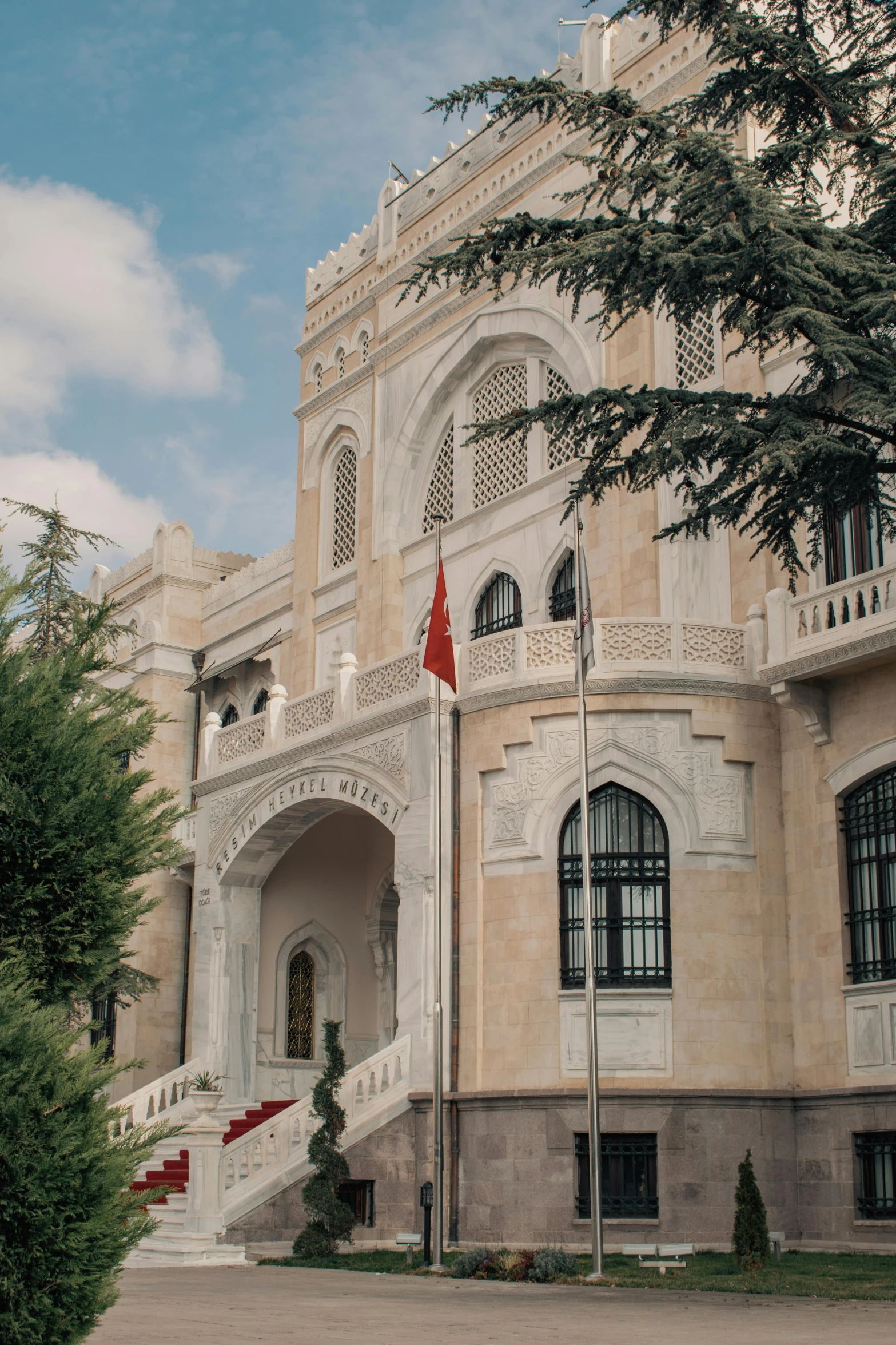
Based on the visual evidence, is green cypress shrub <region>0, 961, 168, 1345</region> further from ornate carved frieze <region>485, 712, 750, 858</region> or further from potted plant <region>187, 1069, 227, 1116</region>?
ornate carved frieze <region>485, 712, 750, 858</region>

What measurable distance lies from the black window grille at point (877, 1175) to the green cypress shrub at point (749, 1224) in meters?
2.98

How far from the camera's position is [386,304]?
97.3 feet

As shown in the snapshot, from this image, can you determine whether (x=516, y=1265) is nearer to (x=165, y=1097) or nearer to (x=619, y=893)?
(x=619, y=893)

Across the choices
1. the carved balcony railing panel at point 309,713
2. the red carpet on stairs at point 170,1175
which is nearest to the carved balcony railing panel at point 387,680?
the carved balcony railing panel at point 309,713

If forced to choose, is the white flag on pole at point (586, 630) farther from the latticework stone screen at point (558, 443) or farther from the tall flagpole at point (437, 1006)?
the latticework stone screen at point (558, 443)

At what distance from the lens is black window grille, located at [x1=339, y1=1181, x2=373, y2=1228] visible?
19.3m

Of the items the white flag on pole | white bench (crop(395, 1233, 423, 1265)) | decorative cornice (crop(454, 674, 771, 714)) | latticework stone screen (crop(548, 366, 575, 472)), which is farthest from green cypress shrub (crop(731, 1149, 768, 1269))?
latticework stone screen (crop(548, 366, 575, 472))

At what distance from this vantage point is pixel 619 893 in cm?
1898

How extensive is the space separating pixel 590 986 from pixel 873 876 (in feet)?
15.7

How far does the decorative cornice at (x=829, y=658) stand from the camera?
17.8 meters

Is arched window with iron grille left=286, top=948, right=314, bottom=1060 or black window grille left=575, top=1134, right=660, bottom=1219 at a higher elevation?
arched window with iron grille left=286, top=948, right=314, bottom=1060

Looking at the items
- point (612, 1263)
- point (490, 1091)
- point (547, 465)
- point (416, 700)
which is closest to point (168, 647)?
point (547, 465)

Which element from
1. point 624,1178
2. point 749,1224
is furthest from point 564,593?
point 749,1224

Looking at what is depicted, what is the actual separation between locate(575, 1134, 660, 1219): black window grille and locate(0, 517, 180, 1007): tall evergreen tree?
34.1ft
